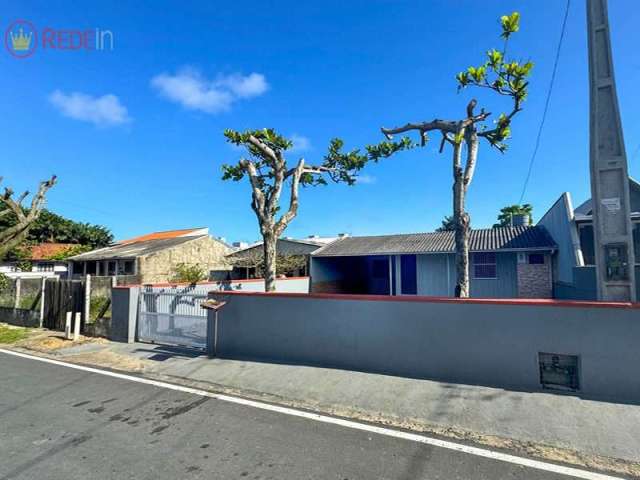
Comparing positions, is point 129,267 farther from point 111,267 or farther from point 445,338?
point 445,338

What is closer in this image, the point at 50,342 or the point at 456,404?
the point at 456,404

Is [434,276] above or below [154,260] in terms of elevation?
below

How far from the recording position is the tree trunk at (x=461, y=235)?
7078 mm

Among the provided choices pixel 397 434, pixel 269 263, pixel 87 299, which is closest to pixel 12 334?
pixel 87 299

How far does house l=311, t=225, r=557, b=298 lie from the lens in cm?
1465

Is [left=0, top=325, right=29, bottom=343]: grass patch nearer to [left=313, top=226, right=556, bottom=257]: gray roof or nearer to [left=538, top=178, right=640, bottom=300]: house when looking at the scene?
[left=313, top=226, right=556, bottom=257]: gray roof

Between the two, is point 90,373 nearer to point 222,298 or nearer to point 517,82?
point 222,298

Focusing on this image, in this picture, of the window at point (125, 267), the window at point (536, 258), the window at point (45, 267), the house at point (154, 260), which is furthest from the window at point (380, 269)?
the window at point (45, 267)

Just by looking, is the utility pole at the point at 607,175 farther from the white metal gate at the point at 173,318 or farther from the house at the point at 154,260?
the house at the point at 154,260

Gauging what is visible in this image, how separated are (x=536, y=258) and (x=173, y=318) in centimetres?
1482

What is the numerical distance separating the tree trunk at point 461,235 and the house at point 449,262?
8.79 metres

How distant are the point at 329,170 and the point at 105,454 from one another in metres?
10.2

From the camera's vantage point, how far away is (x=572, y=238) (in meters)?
10.9

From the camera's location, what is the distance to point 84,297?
34.6ft
